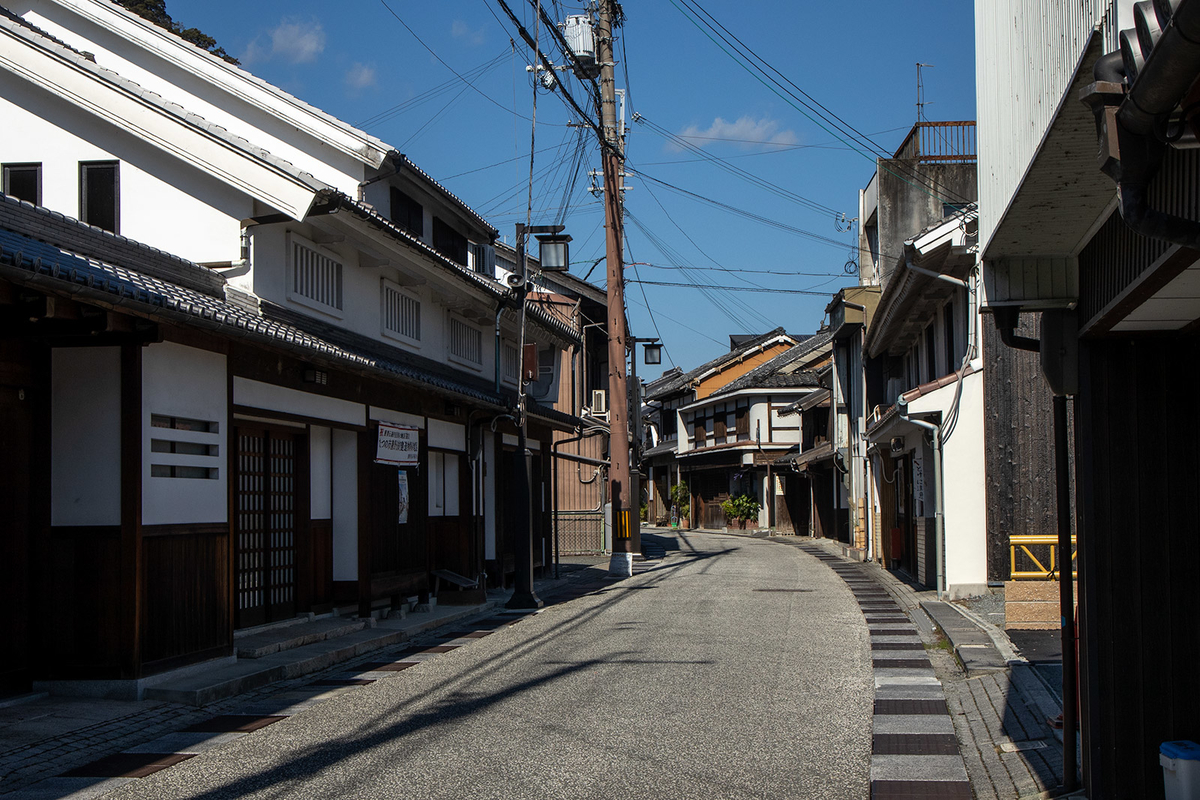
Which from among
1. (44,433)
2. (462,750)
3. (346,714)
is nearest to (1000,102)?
(462,750)

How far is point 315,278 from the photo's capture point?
14.8m

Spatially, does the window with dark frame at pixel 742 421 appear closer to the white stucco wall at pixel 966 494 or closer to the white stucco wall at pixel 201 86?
the white stucco wall at pixel 966 494

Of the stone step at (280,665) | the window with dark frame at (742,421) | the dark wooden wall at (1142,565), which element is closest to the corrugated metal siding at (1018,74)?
the dark wooden wall at (1142,565)

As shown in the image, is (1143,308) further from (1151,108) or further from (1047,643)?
(1047,643)

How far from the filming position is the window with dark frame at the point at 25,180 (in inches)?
536

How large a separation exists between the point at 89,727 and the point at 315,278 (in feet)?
25.6

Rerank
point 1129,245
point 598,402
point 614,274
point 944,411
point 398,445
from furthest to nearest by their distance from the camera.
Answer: point 598,402, point 614,274, point 944,411, point 398,445, point 1129,245

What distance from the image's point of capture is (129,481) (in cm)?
966

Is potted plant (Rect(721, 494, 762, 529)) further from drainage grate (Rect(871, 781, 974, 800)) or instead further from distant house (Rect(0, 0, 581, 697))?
drainage grate (Rect(871, 781, 974, 800))

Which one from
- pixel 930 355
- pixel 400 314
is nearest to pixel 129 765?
pixel 400 314

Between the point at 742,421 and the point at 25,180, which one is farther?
the point at 742,421

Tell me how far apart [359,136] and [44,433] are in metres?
9.50

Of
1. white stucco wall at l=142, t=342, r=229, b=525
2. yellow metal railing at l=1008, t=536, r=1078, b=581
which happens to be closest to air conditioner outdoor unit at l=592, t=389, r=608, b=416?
yellow metal railing at l=1008, t=536, r=1078, b=581

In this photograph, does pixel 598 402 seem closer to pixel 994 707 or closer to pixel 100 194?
pixel 100 194
